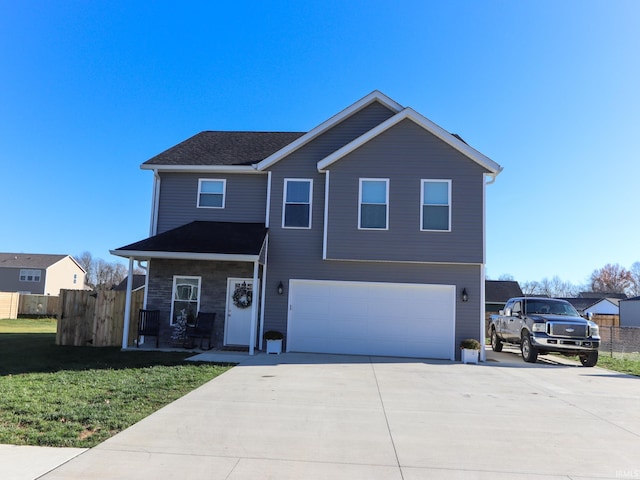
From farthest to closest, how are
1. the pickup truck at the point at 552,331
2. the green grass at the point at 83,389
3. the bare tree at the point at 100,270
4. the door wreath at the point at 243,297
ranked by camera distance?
the bare tree at the point at 100,270, the door wreath at the point at 243,297, the pickup truck at the point at 552,331, the green grass at the point at 83,389

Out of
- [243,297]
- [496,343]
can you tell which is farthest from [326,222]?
[496,343]

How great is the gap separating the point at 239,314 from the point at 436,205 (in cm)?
686

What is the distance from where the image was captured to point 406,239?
42.1ft

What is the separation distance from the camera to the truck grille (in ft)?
40.4

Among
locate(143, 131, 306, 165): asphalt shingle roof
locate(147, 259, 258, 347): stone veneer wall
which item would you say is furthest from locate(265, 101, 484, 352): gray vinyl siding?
locate(143, 131, 306, 165): asphalt shingle roof

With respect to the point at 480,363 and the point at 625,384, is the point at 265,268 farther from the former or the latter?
the point at 625,384

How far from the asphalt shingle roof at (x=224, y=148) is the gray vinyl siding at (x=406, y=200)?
3481 mm

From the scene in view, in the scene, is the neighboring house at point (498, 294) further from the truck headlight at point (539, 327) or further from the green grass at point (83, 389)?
the green grass at point (83, 389)

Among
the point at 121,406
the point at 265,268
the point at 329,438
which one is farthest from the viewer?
the point at 265,268

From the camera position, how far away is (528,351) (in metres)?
13.0

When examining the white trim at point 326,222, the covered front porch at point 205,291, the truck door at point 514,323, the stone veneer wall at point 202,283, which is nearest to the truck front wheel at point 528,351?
the truck door at point 514,323

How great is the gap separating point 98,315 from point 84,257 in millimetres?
77896

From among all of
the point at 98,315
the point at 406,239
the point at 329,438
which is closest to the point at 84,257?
the point at 98,315

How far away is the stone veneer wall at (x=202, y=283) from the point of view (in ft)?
44.2
